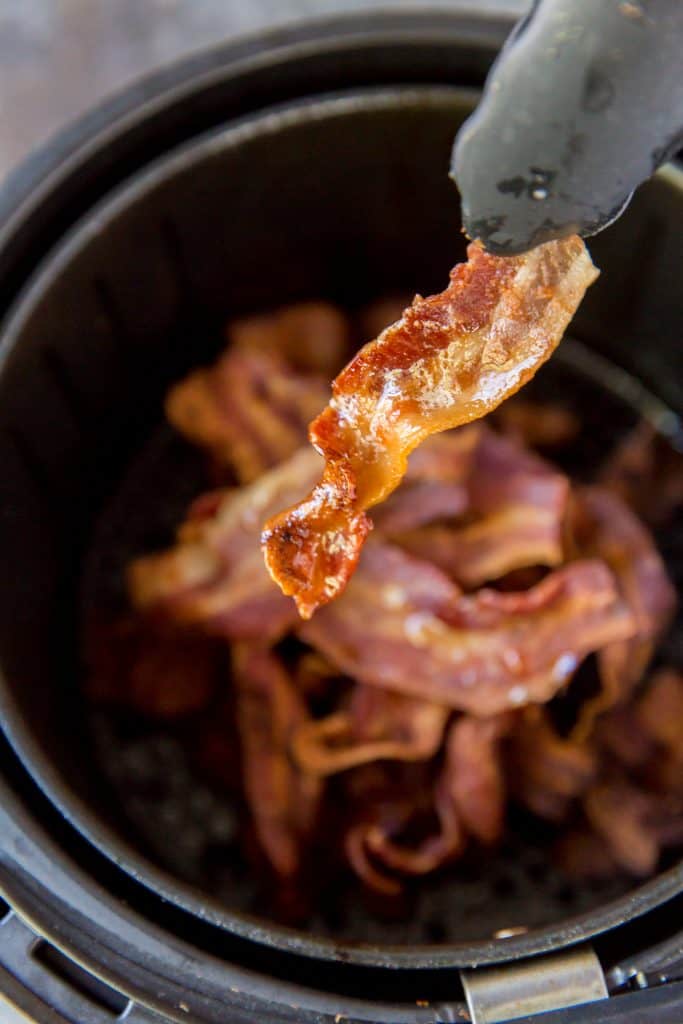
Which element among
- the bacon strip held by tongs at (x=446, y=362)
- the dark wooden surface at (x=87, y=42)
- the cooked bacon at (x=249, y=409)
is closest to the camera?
the bacon strip held by tongs at (x=446, y=362)

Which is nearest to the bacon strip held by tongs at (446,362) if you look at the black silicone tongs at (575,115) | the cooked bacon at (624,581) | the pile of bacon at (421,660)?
the black silicone tongs at (575,115)

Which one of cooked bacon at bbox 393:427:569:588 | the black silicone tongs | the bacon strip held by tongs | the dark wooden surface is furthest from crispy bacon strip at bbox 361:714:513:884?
the dark wooden surface

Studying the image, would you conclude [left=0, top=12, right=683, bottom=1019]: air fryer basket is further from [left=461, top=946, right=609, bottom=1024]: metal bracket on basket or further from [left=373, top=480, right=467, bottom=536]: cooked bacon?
[left=373, top=480, right=467, bottom=536]: cooked bacon

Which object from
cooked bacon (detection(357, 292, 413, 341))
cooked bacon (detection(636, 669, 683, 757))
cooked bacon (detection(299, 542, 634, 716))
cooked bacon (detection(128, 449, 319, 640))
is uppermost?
cooked bacon (detection(357, 292, 413, 341))

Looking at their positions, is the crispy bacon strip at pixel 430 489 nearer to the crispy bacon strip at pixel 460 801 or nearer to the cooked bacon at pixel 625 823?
the crispy bacon strip at pixel 460 801

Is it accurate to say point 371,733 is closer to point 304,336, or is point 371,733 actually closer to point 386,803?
point 386,803

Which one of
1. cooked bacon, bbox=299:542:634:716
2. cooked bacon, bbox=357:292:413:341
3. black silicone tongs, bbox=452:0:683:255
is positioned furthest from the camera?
cooked bacon, bbox=357:292:413:341

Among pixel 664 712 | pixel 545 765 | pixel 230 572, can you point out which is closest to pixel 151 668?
pixel 230 572
